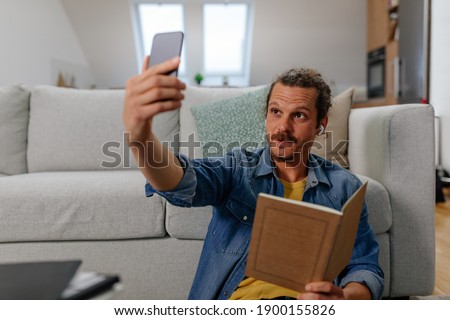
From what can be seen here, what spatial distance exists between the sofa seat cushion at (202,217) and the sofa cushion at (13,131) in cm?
93

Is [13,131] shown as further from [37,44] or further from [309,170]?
[37,44]

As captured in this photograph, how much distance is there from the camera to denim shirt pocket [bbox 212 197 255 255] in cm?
105

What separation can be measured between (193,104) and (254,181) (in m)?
1.06

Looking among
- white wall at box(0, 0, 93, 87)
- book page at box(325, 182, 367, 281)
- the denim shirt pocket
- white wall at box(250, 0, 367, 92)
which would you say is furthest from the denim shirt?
white wall at box(250, 0, 367, 92)

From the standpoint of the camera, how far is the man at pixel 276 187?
969 mm

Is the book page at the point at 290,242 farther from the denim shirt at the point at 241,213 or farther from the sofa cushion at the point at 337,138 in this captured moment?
the sofa cushion at the point at 337,138

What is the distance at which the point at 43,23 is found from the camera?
4.77 metres

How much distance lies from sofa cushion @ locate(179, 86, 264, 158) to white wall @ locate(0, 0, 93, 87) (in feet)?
8.43

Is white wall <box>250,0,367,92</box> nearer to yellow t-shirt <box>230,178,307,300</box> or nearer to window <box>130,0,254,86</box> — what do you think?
window <box>130,0,254,86</box>

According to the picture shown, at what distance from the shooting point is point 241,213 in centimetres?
105

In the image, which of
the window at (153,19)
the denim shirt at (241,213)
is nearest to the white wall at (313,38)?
the window at (153,19)

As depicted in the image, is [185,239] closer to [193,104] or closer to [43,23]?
[193,104]
